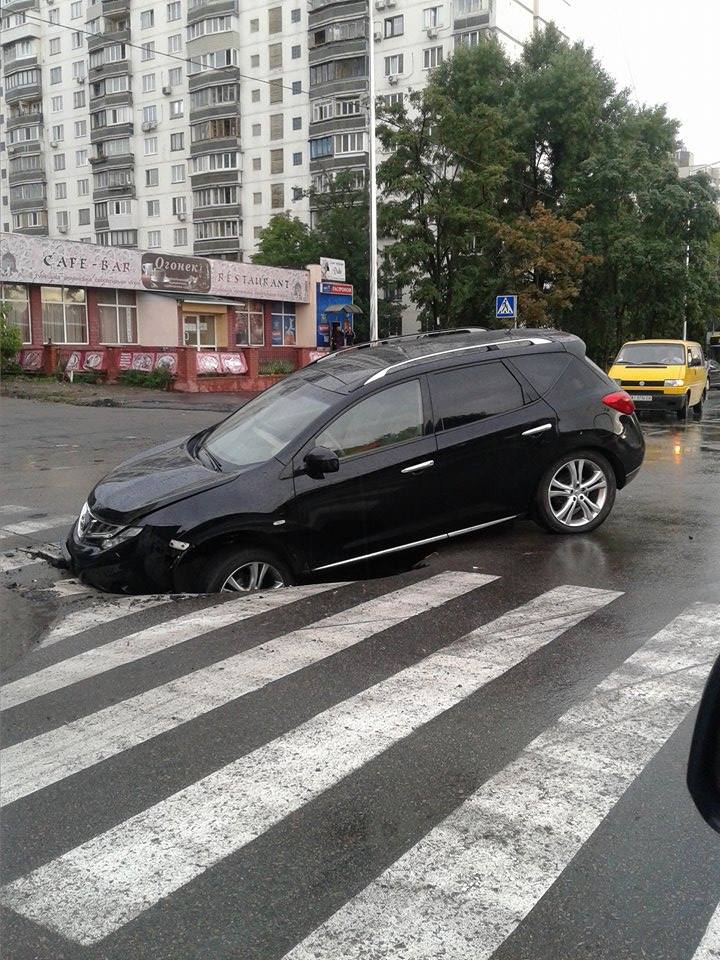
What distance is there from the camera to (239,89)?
71.0 m

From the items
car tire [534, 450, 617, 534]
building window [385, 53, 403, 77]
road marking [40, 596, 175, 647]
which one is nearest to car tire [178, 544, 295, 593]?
road marking [40, 596, 175, 647]

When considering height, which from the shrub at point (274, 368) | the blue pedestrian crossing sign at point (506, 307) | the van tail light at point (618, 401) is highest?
the blue pedestrian crossing sign at point (506, 307)

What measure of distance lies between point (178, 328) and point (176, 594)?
34.5m

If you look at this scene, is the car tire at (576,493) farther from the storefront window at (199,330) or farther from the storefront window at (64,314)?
the storefront window at (199,330)

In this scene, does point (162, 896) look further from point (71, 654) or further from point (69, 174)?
point (69, 174)

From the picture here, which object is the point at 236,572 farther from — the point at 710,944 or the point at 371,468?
the point at 710,944

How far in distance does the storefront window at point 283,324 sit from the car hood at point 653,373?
84.7 feet

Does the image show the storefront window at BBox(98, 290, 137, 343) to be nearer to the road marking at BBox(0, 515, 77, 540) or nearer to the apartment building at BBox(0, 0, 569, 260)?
the apartment building at BBox(0, 0, 569, 260)

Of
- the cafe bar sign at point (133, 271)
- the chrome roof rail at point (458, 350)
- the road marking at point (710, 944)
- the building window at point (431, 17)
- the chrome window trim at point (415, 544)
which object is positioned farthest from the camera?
the building window at point (431, 17)

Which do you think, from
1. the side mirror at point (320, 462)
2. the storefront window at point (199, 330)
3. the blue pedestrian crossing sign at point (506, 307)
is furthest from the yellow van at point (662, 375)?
the storefront window at point (199, 330)

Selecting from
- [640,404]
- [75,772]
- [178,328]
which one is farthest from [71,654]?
[178,328]

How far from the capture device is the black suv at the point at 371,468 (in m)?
6.02

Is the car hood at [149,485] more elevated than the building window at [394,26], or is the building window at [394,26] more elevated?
the building window at [394,26]

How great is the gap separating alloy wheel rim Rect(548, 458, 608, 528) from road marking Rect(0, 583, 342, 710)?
2.45 metres
